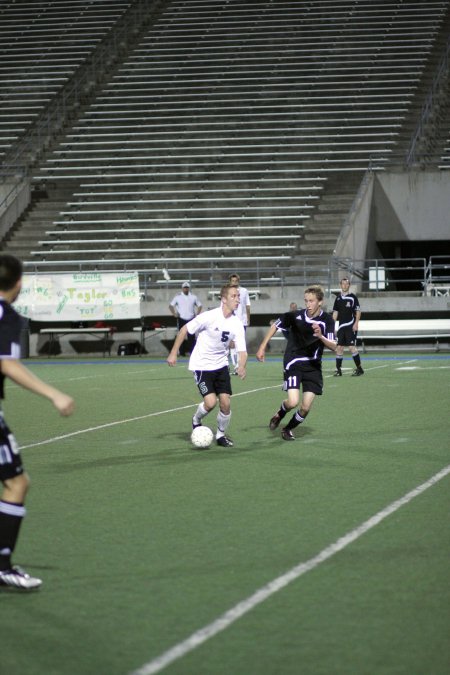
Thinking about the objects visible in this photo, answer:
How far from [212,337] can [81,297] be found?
67.1 ft

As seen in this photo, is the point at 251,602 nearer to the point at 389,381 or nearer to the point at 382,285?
the point at 389,381

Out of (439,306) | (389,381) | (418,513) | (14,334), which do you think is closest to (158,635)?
(14,334)

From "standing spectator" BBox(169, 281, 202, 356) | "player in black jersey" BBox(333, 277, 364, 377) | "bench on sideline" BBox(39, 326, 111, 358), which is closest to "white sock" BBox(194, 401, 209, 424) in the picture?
"player in black jersey" BBox(333, 277, 364, 377)

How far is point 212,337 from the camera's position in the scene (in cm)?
1158

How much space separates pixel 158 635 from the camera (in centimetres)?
500

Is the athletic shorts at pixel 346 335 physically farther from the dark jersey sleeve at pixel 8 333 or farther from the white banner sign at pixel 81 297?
the dark jersey sleeve at pixel 8 333

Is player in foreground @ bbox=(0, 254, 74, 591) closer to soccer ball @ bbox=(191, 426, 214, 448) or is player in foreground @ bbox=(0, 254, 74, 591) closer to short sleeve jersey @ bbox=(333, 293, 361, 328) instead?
soccer ball @ bbox=(191, 426, 214, 448)

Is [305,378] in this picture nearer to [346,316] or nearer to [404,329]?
[346,316]

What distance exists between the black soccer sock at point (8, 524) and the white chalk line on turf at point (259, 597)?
117cm

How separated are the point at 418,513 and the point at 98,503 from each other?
2.42 meters

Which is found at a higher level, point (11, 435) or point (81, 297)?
point (81, 297)

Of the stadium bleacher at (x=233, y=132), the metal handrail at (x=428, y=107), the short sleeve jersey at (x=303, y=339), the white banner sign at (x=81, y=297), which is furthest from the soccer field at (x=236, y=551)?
the metal handrail at (x=428, y=107)

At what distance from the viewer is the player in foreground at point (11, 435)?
543 cm

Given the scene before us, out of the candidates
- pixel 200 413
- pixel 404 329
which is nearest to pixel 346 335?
pixel 404 329
